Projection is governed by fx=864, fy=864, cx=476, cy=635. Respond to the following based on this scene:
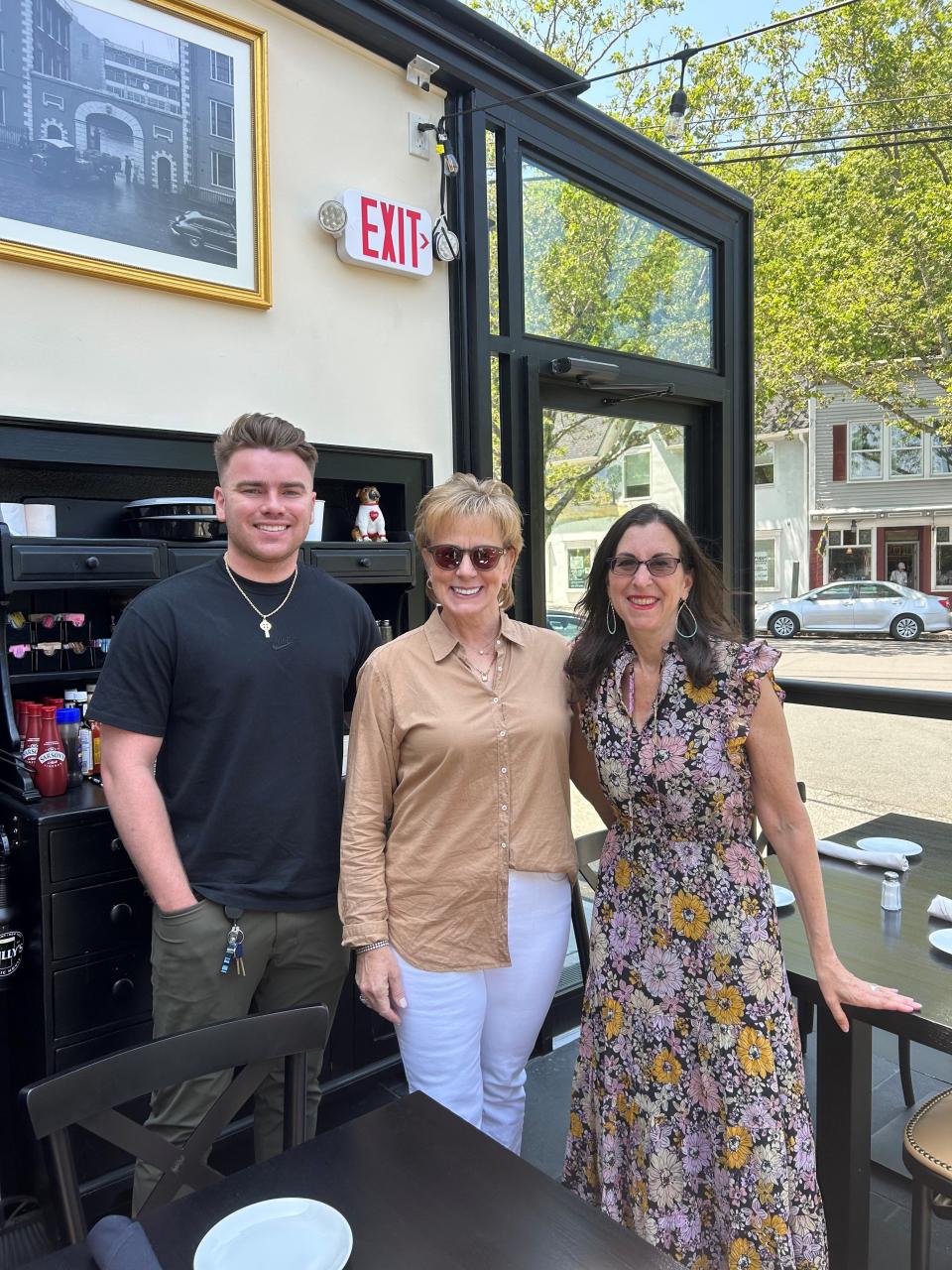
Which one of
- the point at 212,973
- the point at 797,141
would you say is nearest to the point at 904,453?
the point at 797,141

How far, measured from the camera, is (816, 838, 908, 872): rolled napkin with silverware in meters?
2.27

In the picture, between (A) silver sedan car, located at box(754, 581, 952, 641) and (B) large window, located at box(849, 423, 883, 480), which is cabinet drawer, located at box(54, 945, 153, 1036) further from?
(B) large window, located at box(849, 423, 883, 480)

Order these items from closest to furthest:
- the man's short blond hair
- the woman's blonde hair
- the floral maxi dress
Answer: the floral maxi dress
the woman's blonde hair
the man's short blond hair

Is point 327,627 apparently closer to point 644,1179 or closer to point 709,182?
point 644,1179

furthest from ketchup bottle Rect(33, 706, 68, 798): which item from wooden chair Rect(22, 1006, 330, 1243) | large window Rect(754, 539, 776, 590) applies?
large window Rect(754, 539, 776, 590)

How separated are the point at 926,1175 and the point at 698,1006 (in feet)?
1.70

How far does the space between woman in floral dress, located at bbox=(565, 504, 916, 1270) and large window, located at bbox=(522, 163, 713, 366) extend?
7.33 feet

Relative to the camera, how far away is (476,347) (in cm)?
324

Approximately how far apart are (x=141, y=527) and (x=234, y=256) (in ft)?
2.98

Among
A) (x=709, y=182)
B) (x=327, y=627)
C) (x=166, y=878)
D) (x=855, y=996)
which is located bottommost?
(x=855, y=996)

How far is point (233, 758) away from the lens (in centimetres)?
169

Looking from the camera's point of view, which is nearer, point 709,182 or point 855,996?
point 855,996

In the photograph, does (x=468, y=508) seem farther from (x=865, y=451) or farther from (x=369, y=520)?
(x=865, y=451)

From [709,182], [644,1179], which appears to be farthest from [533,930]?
[709,182]
